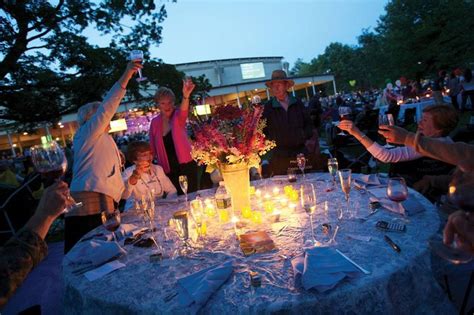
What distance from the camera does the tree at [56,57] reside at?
7.57m

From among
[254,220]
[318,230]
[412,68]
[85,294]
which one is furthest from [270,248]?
[412,68]

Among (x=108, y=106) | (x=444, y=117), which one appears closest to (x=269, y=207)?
(x=108, y=106)

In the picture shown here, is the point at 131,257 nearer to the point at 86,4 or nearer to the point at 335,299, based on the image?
the point at 335,299

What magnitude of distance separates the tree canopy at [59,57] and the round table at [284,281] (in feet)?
24.3

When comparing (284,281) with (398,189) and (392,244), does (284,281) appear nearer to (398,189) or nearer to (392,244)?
(392,244)

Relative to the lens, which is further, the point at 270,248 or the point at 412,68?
the point at 412,68

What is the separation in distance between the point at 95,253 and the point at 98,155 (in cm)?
138

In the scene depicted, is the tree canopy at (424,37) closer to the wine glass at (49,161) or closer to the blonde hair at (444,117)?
the blonde hair at (444,117)

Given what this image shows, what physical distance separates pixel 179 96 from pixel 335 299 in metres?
9.06

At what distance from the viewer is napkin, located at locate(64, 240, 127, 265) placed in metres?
1.82

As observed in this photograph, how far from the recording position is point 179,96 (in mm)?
9648

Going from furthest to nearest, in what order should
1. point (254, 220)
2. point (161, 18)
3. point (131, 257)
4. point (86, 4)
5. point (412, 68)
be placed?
point (412, 68)
point (161, 18)
point (86, 4)
point (254, 220)
point (131, 257)

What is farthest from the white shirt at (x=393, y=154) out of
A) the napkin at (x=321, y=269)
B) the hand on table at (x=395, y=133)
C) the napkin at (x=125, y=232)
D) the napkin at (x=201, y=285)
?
the napkin at (x=125, y=232)

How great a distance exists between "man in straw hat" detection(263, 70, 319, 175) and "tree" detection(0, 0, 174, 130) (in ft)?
18.1
